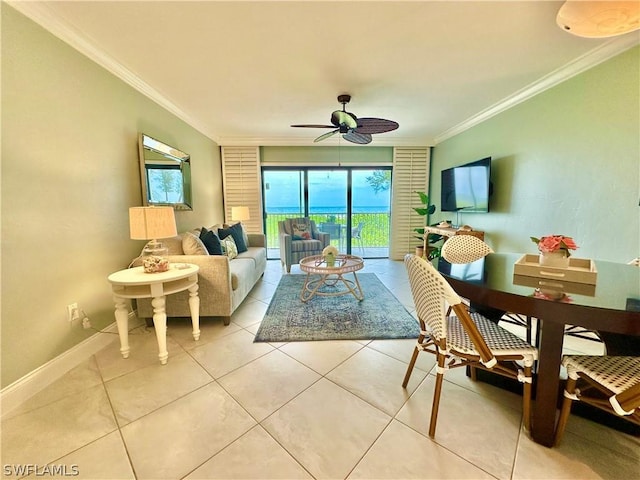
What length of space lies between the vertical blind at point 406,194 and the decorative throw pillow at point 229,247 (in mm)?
3302

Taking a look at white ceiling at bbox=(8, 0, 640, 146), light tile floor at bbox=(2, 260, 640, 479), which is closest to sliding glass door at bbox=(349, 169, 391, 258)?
white ceiling at bbox=(8, 0, 640, 146)

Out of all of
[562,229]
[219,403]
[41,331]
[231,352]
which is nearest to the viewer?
[219,403]

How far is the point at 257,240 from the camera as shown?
4.27m

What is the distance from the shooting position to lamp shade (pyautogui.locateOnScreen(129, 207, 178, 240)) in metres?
1.88

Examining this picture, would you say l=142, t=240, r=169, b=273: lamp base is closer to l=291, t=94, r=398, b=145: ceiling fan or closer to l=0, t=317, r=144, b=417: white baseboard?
l=0, t=317, r=144, b=417: white baseboard

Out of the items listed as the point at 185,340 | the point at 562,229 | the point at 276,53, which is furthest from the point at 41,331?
the point at 562,229

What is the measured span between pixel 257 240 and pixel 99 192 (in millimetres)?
2384

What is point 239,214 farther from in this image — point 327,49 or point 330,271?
point 327,49

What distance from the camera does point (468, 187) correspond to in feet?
12.1

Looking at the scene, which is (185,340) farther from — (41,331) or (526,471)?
(526,471)

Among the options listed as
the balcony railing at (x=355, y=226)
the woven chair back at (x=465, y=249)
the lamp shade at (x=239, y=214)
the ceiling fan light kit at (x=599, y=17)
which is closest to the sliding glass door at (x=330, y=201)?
the balcony railing at (x=355, y=226)

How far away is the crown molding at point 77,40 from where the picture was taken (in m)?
1.55

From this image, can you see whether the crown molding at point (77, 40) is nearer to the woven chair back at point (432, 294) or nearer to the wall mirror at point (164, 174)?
the wall mirror at point (164, 174)

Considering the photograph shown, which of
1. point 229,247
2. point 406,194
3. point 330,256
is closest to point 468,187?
point 406,194
